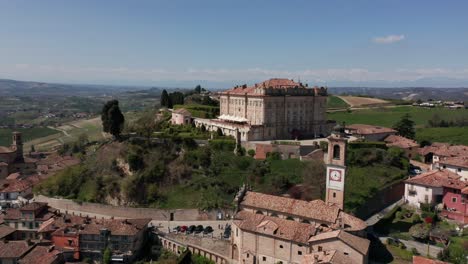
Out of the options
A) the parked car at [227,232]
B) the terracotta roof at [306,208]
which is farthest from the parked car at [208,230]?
the terracotta roof at [306,208]

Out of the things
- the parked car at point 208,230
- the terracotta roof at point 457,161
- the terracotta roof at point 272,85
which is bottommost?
the parked car at point 208,230

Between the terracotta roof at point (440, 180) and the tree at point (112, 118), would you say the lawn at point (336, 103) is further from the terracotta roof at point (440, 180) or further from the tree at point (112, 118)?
the tree at point (112, 118)

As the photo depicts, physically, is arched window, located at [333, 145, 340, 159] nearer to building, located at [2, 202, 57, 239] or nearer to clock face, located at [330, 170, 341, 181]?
clock face, located at [330, 170, 341, 181]

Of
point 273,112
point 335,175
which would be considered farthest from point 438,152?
point 335,175

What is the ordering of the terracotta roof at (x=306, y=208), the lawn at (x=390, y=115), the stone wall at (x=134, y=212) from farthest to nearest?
the lawn at (x=390, y=115) < the stone wall at (x=134, y=212) < the terracotta roof at (x=306, y=208)

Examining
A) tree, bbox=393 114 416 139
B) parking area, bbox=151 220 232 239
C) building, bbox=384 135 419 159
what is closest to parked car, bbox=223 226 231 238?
parking area, bbox=151 220 232 239

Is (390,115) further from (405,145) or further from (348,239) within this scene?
(348,239)
